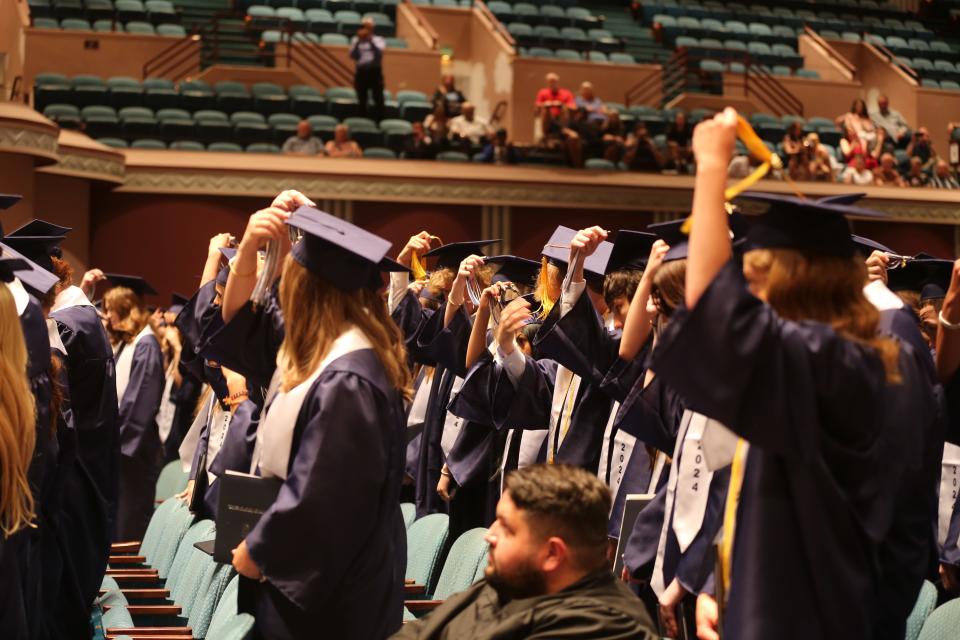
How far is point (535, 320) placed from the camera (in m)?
6.50

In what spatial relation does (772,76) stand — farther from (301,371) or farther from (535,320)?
(301,371)

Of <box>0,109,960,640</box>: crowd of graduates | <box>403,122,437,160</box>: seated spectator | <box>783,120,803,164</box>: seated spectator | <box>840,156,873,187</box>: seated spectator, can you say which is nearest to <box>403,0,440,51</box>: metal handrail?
<box>403,122,437,160</box>: seated spectator

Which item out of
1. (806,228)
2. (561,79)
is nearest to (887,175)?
(561,79)

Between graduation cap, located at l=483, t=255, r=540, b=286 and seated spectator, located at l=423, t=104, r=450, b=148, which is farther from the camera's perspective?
seated spectator, located at l=423, t=104, r=450, b=148

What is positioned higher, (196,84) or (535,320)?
(196,84)

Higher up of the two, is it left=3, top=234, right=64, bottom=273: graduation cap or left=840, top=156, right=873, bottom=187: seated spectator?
left=840, top=156, right=873, bottom=187: seated spectator

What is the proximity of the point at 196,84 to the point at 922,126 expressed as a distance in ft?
40.9

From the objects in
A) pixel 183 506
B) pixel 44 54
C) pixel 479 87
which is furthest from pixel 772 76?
pixel 183 506

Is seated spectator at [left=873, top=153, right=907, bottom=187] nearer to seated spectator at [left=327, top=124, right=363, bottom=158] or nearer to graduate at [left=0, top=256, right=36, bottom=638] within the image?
seated spectator at [left=327, top=124, right=363, bottom=158]

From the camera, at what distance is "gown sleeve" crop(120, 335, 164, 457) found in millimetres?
8258

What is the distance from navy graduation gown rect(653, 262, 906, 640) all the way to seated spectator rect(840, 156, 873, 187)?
1490 centimetres

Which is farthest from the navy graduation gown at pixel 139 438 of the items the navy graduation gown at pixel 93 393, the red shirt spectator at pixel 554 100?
the red shirt spectator at pixel 554 100

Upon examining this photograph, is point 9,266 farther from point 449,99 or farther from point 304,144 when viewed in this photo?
point 449,99

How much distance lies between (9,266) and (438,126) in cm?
1225
